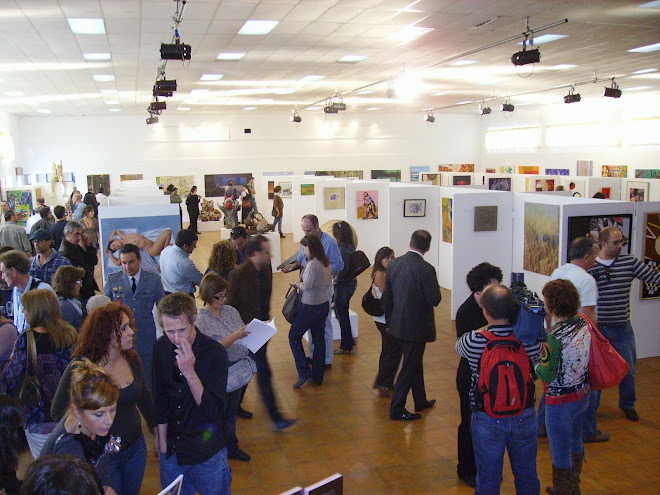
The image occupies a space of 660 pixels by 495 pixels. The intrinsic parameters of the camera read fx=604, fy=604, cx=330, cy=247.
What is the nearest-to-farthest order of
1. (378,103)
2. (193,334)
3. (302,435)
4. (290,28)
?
(193,334)
(302,435)
(290,28)
(378,103)

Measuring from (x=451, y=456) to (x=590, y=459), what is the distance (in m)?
1.09

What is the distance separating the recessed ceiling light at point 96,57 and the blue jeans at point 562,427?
30.2 feet

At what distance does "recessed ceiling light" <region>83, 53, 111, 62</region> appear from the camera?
1009 centimetres

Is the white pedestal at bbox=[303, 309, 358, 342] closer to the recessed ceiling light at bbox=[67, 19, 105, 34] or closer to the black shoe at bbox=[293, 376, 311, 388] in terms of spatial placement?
the black shoe at bbox=[293, 376, 311, 388]

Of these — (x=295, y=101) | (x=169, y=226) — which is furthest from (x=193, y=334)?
(x=295, y=101)

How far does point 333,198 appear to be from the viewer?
15.6m

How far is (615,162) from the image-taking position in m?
19.2

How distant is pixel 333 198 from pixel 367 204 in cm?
234

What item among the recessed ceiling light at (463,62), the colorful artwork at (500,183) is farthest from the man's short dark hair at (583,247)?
the colorful artwork at (500,183)

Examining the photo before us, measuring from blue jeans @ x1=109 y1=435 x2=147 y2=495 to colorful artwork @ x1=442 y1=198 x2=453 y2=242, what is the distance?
8.74m

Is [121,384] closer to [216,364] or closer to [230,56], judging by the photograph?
[216,364]

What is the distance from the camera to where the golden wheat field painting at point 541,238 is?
7480 mm

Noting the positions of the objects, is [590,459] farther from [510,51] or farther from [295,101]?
[295,101]

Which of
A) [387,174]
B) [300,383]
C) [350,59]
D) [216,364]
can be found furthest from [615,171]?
[216,364]
